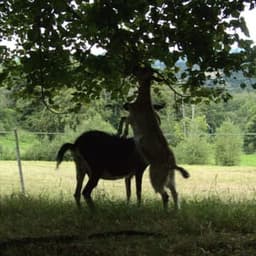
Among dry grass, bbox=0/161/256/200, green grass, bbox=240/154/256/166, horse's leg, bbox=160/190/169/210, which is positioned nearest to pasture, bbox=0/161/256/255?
horse's leg, bbox=160/190/169/210

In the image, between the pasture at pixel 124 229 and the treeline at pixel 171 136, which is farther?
the treeline at pixel 171 136

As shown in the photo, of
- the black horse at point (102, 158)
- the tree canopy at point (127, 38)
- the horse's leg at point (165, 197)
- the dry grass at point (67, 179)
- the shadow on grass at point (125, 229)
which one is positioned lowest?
the dry grass at point (67, 179)

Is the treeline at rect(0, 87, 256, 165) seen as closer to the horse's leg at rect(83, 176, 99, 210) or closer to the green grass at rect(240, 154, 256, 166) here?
the green grass at rect(240, 154, 256, 166)

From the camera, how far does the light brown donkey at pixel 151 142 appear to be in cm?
698

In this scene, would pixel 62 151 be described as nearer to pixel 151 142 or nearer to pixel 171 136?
pixel 151 142

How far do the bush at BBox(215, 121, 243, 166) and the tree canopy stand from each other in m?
17.2

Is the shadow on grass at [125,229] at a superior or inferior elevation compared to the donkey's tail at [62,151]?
inferior

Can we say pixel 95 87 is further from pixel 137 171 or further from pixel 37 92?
pixel 137 171

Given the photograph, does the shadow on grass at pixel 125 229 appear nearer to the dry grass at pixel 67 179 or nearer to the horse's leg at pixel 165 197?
the horse's leg at pixel 165 197

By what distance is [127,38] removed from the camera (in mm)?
5715

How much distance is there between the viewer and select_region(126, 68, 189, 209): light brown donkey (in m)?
6.98

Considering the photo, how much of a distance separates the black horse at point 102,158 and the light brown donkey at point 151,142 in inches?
11.7

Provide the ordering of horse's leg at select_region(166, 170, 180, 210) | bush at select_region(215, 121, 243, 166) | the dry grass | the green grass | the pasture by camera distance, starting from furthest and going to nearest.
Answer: the green grass
bush at select_region(215, 121, 243, 166)
the dry grass
horse's leg at select_region(166, 170, 180, 210)
the pasture

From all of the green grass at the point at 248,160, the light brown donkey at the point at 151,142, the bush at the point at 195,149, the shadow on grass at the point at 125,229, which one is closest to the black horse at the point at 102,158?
the light brown donkey at the point at 151,142
